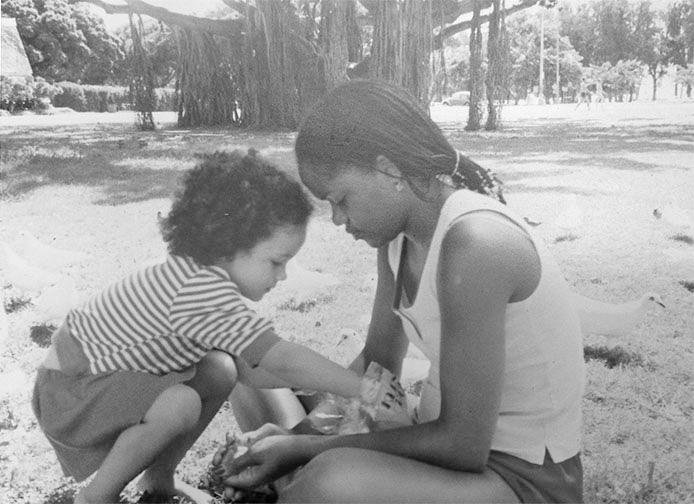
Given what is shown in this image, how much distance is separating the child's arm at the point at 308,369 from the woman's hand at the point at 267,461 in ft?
0.31

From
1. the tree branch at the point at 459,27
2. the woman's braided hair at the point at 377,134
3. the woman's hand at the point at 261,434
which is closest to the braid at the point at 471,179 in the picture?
the woman's braided hair at the point at 377,134

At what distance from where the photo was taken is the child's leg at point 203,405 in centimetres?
134

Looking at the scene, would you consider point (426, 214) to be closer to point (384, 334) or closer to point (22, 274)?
point (384, 334)

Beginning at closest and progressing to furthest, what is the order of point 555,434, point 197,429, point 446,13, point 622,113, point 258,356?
point 555,434 < point 258,356 < point 197,429 < point 446,13 < point 622,113

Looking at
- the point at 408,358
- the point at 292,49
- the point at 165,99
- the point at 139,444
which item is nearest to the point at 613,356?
the point at 408,358

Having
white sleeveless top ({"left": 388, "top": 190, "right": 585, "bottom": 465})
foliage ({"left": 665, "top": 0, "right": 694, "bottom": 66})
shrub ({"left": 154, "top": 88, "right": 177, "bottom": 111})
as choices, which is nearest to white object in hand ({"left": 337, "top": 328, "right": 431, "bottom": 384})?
white sleeveless top ({"left": 388, "top": 190, "right": 585, "bottom": 465})

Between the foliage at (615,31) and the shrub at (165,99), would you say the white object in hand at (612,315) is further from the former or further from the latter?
the shrub at (165,99)

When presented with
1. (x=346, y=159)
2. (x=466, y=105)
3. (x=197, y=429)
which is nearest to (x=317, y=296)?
(x=466, y=105)

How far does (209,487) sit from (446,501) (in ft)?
2.05

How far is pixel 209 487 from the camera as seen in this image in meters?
1.45

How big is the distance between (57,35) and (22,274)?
69 centimetres

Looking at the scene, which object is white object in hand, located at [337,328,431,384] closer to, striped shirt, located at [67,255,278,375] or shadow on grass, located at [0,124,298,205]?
striped shirt, located at [67,255,278,375]

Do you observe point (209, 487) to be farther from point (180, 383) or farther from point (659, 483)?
point (659, 483)

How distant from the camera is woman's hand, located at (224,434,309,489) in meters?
1.17
